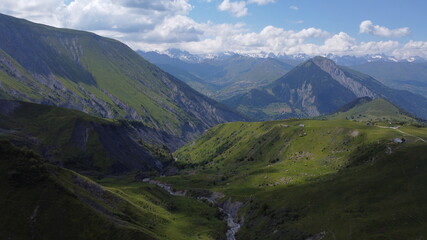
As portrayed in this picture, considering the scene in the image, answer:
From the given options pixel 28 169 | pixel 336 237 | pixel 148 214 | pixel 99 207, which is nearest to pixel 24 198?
pixel 28 169

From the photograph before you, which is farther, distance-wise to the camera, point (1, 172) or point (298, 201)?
point (298, 201)

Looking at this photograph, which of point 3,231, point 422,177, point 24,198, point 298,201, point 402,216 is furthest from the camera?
point 298,201

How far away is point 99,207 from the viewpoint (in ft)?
401

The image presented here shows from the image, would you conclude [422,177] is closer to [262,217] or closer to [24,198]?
[262,217]

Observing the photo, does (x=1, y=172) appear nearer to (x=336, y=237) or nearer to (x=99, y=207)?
(x=99, y=207)

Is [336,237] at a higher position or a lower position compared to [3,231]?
lower

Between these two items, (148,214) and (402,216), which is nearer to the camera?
(402,216)

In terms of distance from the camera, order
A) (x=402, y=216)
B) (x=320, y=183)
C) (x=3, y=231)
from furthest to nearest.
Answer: (x=320, y=183), (x=402, y=216), (x=3, y=231)

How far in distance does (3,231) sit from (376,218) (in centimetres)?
10752

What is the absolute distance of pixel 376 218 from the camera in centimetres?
11794

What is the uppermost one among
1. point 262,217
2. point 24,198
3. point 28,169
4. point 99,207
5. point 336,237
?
point 28,169

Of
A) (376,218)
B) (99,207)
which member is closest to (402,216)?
(376,218)

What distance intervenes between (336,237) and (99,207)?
75696 millimetres

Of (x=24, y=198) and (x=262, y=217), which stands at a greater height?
(x=24, y=198)
